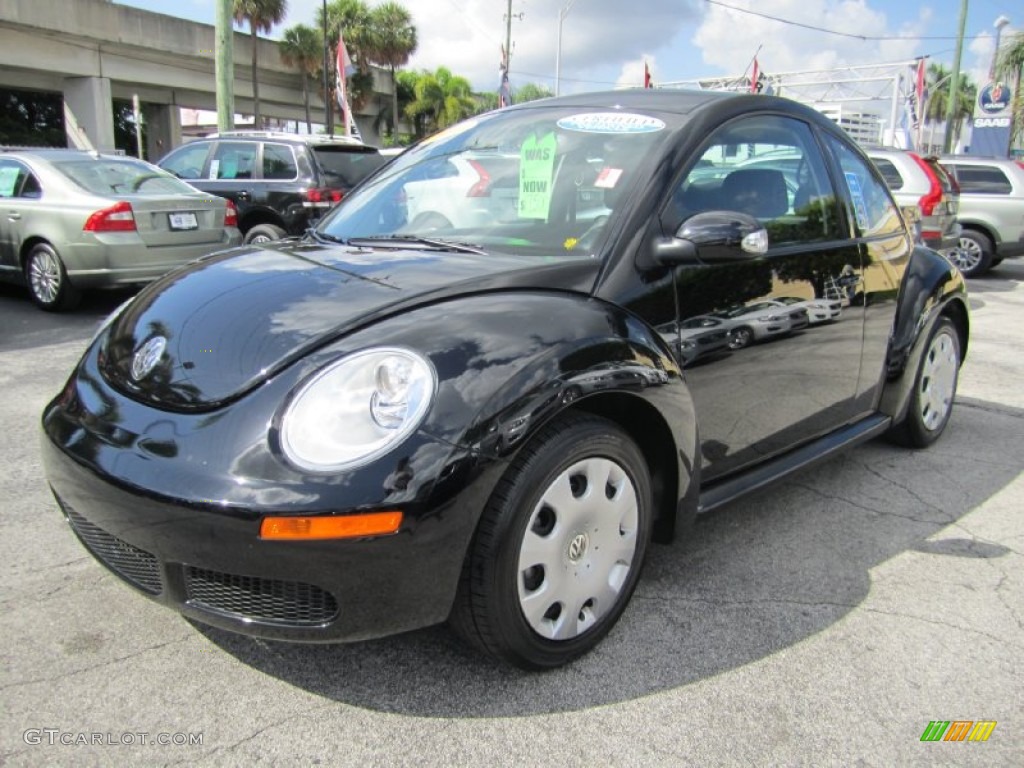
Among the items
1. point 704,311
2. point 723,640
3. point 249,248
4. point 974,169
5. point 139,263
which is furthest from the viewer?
point 974,169

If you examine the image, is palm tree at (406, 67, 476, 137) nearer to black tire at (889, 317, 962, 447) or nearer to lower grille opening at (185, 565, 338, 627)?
black tire at (889, 317, 962, 447)

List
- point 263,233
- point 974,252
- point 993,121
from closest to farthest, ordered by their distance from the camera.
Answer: point 263,233 → point 974,252 → point 993,121

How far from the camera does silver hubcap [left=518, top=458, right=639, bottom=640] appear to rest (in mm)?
2113

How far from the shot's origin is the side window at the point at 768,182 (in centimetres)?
275

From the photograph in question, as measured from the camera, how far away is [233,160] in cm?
979

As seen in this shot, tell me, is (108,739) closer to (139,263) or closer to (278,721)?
(278,721)

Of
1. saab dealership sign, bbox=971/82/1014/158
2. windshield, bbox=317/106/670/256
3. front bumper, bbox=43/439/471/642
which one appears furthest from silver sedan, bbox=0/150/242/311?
saab dealership sign, bbox=971/82/1014/158

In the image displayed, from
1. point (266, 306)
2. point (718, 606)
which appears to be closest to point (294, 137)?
point (266, 306)

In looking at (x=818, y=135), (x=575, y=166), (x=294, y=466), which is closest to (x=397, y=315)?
(x=294, y=466)

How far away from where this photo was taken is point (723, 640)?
8.07ft

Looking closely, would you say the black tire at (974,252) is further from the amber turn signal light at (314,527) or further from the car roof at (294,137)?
the amber turn signal light at (314,527)

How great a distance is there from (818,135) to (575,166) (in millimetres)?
1253

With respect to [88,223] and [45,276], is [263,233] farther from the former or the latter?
[45,276]

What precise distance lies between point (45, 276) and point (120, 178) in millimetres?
1111
